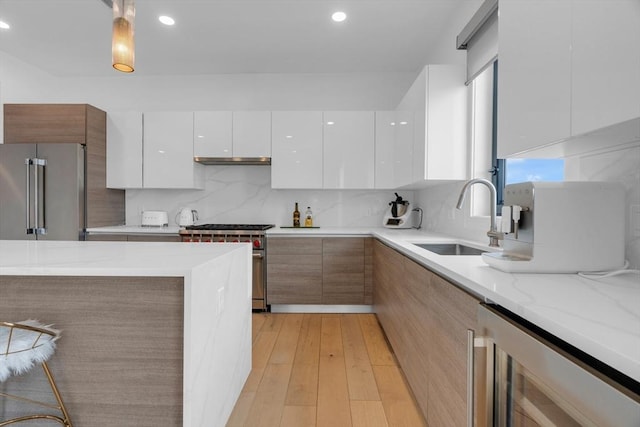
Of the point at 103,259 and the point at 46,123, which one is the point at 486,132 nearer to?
the point at 103,259

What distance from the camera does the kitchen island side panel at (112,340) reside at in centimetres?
128

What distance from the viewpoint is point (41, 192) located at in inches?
131

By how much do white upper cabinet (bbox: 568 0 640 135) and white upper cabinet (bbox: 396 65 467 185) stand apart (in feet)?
4.93

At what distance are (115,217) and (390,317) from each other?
333cm

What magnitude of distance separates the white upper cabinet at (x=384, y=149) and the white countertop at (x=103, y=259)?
2250 millimetres

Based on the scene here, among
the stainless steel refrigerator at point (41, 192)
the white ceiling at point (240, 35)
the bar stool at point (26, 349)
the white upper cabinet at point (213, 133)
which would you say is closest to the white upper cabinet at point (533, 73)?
the white ceiling at point (240, 35)


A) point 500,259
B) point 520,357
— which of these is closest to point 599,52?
point 500,259

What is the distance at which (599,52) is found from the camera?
84 cm

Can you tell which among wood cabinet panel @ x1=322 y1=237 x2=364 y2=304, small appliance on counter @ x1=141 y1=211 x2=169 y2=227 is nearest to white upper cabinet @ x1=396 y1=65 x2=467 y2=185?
wood cabinet panel @ x1=322 y1=237 x2=364 y2=304

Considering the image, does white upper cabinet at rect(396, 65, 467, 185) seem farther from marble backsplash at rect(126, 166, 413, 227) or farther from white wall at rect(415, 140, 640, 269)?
marble backsplash at rect(126, 166, 413, 227)

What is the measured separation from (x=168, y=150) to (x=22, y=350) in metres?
2.93

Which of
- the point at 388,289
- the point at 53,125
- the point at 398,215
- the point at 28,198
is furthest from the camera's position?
the point at 398,215

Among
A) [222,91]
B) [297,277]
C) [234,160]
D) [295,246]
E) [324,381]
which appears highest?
[222,91]

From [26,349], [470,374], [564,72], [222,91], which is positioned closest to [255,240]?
[222,91]
